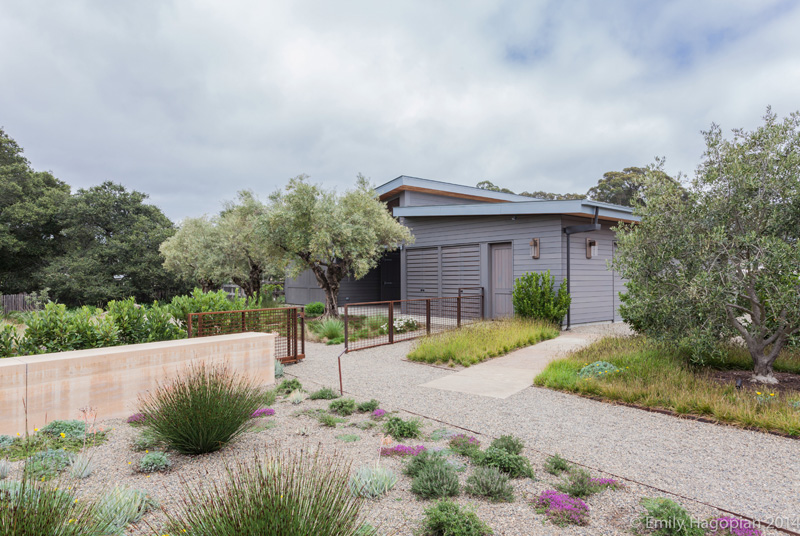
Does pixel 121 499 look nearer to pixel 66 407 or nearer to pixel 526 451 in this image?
pixel 66 407

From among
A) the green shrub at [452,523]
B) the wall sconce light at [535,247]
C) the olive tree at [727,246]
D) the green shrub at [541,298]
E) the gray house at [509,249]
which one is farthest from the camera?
the wall sconce light at [535,247]

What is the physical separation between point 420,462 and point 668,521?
1.53 metres

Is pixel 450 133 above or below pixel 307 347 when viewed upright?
above

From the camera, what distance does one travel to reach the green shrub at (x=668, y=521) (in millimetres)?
2188

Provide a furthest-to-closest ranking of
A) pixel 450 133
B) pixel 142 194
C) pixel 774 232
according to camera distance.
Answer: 1. pixel 142 194
2. pixel 450 133
3. pixel 774 232

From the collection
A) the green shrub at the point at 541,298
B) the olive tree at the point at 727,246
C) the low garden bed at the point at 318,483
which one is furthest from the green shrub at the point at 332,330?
the olive tree at the point at 727,246

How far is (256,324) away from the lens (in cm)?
697

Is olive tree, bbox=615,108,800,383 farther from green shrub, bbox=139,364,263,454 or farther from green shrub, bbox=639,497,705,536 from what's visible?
green shrub, bbox=139,364,263,454

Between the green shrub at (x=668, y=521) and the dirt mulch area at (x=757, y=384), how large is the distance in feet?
11.1

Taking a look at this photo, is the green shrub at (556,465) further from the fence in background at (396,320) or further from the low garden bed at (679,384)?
the fence in background at (396,320)

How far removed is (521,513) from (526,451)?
107 centimetres

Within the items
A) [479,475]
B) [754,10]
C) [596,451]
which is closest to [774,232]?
[596,451]

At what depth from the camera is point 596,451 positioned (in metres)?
3.46

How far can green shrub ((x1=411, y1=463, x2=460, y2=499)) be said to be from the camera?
2.67 m
